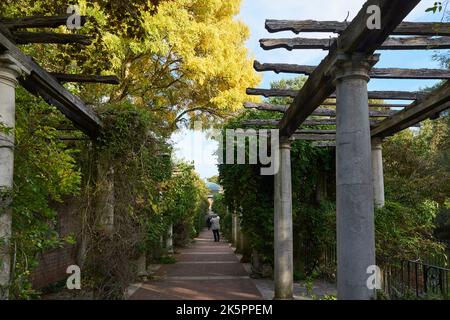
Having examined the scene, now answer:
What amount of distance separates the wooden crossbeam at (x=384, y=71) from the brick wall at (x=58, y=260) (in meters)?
5.27

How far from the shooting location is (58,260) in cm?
1035

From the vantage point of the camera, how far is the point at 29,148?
5.02 metres

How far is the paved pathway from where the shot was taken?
28.9 ft

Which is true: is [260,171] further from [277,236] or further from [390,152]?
[390,152]

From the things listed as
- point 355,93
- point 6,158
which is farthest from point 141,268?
point 355,93

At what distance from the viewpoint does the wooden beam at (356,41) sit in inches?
140

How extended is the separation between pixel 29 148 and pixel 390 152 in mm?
11557

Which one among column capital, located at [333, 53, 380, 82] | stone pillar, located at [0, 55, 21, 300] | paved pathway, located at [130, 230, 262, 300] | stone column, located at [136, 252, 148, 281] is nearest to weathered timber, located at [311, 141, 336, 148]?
paved pathway, located at [130, 230, 262, 300]

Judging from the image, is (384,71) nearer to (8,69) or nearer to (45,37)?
(45,37)

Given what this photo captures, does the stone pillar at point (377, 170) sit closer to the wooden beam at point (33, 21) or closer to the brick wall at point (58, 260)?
the brick wall at point (58, 260)

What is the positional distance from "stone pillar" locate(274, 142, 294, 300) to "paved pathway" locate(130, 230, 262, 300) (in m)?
0.64

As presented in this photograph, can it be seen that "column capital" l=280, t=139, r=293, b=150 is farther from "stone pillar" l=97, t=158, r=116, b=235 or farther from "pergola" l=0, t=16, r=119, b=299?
"pergola" l=0, t=16, r=119, b=299

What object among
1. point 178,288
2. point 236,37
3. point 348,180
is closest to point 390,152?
point 236,37

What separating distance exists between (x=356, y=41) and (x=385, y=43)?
0.85m
